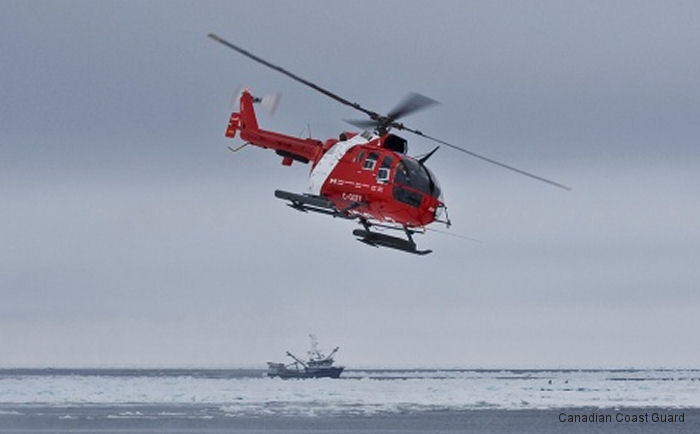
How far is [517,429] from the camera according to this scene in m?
58.3

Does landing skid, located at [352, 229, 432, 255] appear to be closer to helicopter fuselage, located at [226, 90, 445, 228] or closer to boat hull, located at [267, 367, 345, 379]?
helicopter fuselage, located at [226, 90, 445, 228]

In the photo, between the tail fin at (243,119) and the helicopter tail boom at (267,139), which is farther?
the tail fin at (243,119)

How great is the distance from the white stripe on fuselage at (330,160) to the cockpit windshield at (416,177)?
1.40 metres

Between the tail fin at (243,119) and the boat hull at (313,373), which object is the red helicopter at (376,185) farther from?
the boat hull at (313,373)

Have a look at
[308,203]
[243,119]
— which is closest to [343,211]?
[308,203]

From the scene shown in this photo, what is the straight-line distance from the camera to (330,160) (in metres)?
32.3

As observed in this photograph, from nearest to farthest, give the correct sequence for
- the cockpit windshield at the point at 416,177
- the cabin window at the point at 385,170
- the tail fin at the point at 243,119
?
1. the cockpit windshield at the point at 416,177
2. the cabin window at the point at 385,170
3. the tail fin at the point at 243,119

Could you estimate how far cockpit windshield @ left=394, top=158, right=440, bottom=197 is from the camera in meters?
30.6

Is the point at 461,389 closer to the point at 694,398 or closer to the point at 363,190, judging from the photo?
the point at 694,398

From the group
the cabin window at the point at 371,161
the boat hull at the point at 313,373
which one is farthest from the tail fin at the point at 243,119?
the boat hull at the point at 313,373

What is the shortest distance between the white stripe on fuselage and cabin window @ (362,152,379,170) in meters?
0.72

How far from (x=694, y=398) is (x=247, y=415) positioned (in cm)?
2922

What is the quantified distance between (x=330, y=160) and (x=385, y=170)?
181 centimetres

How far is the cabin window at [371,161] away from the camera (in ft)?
102
